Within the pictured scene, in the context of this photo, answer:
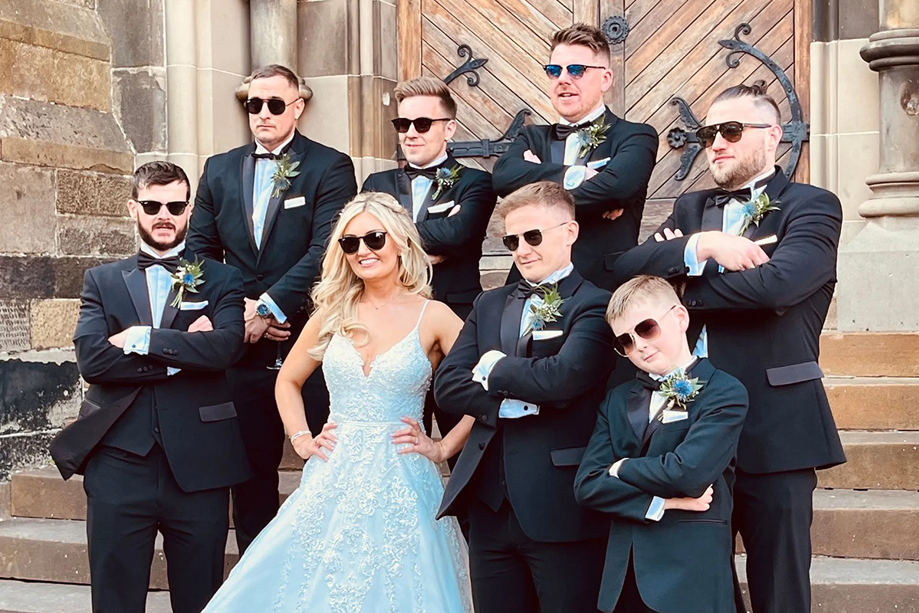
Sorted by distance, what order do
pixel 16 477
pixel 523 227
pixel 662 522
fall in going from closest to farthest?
pixel 662 522 → pixel 523 227 → pixel 16 477

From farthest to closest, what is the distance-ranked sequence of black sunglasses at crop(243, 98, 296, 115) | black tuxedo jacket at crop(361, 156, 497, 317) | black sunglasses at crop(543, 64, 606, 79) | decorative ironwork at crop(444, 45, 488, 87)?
decorative ironwork at crop(444, 45, 488, 87)
black sunglasses at crop(243, 98, 296, 115)
black tuxedo jacket at crop(361, 156, 497, 317)
black sunglasses at crop(543, 64, 606, 79)

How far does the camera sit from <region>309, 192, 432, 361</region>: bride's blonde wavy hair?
3980 millimetres

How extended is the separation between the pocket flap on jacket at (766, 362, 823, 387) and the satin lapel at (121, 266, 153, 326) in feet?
6.67

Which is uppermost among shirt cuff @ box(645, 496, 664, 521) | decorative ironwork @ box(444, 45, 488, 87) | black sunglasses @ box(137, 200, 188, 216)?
decorative ironwork @ box(444, 45, 488, 87)

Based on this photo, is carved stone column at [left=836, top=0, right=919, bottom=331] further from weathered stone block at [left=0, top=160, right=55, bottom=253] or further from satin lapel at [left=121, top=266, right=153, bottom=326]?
weathered stone block at [left=0, top=160, right=55, bottom=253]

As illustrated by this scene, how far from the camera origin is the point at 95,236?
658 centimetres

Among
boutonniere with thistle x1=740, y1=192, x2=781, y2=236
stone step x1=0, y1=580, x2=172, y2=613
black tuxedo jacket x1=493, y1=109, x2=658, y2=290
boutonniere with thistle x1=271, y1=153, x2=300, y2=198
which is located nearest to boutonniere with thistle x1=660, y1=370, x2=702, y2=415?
boutonniere with thistle x1=740, y1=192, x2=781, y2=236

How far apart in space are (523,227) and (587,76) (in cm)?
99

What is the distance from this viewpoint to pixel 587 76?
4.38 meters

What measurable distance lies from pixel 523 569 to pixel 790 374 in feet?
3.07

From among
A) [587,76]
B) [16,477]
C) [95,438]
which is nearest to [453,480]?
[95,438]

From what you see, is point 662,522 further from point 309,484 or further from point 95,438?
point 95,438

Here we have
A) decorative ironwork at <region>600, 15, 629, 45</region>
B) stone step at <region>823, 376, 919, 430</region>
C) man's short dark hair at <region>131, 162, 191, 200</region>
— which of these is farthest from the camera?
decorative ironwork at <region>600, 15, 629, 45</region>

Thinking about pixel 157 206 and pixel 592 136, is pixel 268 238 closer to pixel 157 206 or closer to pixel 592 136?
pixel 157 206
